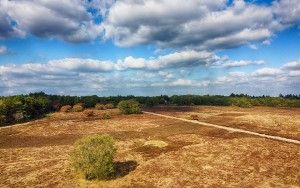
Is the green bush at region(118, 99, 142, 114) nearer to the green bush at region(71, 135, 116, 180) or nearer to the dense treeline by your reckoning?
the dense treeline

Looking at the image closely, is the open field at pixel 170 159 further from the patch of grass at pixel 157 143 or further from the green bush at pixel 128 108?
the green bush at pixel 128 108

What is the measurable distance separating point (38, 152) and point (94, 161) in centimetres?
1327

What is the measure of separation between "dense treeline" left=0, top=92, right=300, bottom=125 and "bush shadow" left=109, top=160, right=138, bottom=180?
39.1 meters

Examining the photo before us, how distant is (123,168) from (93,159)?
3.82 m

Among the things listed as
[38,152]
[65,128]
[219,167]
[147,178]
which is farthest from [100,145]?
[65,128]

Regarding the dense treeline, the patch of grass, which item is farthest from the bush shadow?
the dense treeline

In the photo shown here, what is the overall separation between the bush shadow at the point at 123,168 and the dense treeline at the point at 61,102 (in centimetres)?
3906

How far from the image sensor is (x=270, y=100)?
121375 mm

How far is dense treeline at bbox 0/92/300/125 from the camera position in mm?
64688

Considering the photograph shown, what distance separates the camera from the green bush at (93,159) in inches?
998

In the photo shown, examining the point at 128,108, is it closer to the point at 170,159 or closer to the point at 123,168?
the point at 170,159

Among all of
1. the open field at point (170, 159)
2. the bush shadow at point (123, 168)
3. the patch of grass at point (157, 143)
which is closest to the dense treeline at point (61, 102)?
the open field at point (170, 159)

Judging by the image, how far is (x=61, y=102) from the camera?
99.3 meters

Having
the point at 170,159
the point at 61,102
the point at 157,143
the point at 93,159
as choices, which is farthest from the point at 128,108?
the point at 93,159
